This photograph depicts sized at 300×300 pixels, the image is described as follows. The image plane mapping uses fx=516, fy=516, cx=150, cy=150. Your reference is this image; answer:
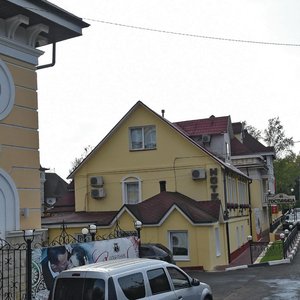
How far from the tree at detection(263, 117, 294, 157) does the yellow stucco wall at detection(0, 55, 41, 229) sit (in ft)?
215

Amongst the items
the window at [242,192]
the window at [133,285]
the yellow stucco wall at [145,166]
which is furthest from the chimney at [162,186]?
the window at [133,285]

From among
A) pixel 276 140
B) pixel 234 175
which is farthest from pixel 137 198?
pixel 276 140

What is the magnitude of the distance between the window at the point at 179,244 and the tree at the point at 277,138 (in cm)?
5211

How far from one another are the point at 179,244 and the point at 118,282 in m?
16.9

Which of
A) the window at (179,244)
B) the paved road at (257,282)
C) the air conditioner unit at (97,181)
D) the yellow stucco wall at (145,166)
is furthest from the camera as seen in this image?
the air conditioner unit at (97,181)

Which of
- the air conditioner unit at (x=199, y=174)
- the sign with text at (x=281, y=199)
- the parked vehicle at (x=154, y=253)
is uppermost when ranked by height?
the air conditioner unit at (x=199, y=174)

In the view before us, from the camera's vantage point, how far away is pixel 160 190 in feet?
98.3

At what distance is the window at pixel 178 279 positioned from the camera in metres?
10.2

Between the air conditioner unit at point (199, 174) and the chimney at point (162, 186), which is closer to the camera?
the air conditioner unit at point (199, 174)

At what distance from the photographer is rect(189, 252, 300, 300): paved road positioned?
15648 mm

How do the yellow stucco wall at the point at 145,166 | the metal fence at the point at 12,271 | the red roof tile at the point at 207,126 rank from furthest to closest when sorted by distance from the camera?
the red roof tile at the point at 207,126, the yellow stucco wall at the point at 145,166, the metal fence at the point at 12,271

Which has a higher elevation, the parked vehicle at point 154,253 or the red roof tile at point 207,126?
the red roof tile at point 207,126

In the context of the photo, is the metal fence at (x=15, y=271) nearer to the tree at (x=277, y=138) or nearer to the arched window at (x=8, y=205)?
the arched window at (x=8, y=205)

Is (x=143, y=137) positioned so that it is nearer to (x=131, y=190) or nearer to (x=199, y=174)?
(x=131, y=190)
